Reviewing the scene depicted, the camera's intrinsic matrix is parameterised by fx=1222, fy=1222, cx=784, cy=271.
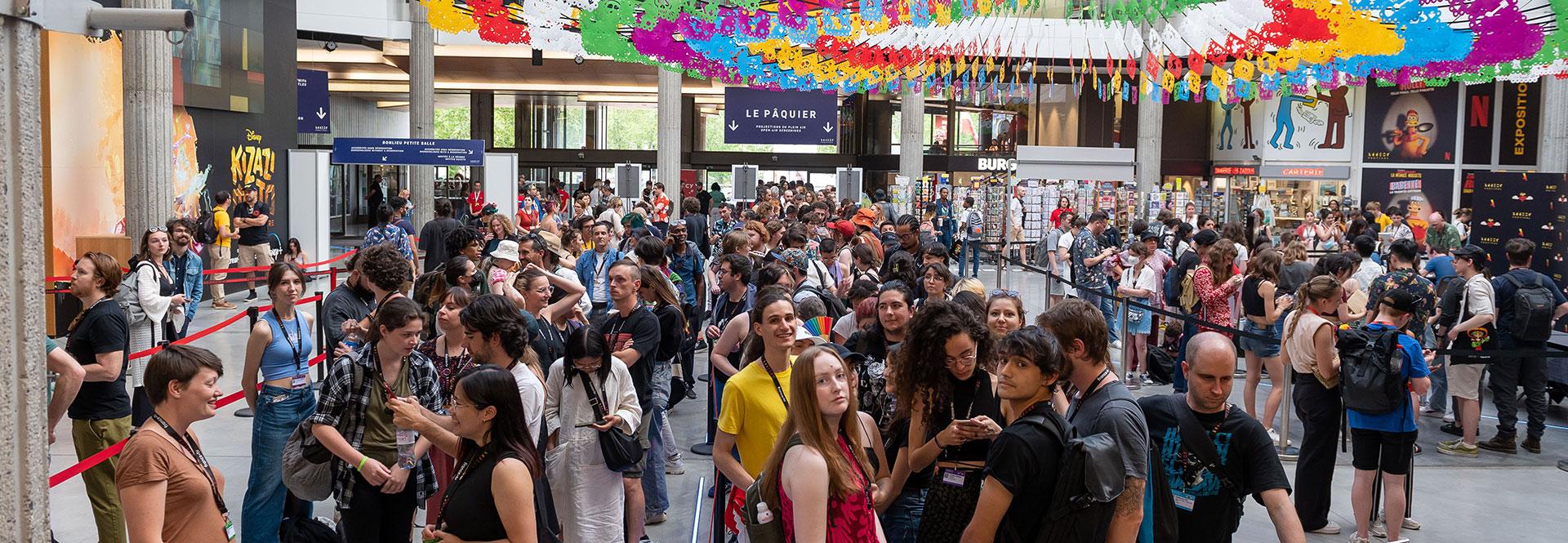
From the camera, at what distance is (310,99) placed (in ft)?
93.2

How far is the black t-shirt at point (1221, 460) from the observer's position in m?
4.12

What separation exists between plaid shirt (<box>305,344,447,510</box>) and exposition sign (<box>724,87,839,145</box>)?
26.6 meters

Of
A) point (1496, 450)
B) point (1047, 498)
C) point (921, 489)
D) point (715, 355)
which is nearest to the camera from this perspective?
point (1047, 498)

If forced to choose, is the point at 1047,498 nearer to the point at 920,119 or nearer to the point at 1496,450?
the point at 1496,450

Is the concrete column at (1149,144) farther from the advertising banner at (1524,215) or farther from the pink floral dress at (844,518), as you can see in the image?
the pink floral dress at (844,518)

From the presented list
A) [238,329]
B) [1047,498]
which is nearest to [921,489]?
[1047,498]

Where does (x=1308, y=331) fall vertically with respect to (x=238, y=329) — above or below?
above

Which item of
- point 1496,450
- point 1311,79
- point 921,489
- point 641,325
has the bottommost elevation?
point 1496,450

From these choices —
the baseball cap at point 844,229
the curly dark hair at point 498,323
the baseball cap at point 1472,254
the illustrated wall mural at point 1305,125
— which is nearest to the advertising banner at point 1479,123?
the illustrated wall mural at point 1305,125

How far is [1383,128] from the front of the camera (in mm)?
32656

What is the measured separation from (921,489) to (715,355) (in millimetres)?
2389

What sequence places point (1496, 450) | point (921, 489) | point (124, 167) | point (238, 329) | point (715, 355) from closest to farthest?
1. point (921, 489)
2. point (715, 355)
3. point (1496, 450)
4. point (238, 329)
5. point (124, 167)

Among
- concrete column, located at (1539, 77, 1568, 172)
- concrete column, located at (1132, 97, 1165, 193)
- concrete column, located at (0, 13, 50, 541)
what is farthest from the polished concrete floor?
concrete column, located at (1132, 97, 1165, 193)

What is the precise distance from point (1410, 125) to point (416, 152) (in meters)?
25.4
